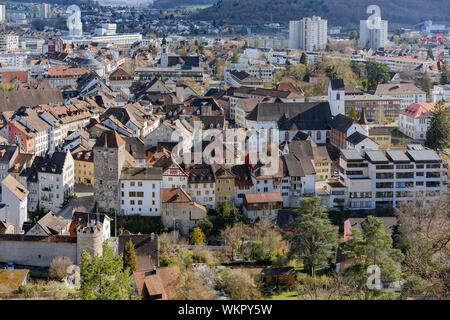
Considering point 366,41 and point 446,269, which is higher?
point 366,41

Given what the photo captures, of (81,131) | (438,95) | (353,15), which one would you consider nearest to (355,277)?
(81,131)

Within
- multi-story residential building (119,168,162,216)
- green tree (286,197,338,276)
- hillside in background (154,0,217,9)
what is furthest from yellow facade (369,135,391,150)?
hillside in background (154,0,217,9)

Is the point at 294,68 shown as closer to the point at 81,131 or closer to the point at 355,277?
the point at 81,131

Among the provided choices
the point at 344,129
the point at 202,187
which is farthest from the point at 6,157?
the point at 344,129

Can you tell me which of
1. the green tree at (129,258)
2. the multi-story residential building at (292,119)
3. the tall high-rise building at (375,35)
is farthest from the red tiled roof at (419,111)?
the tall high-rise building at (375,35)

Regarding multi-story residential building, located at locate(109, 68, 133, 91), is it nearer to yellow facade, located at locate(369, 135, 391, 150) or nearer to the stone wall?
yellow facade, located at locate(369, 135, 391, 150)

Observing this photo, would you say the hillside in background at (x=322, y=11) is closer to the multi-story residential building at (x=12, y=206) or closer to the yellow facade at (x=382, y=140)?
the yellow facade at (x=382, y=140)

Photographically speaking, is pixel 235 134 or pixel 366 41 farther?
pixel 366 41
